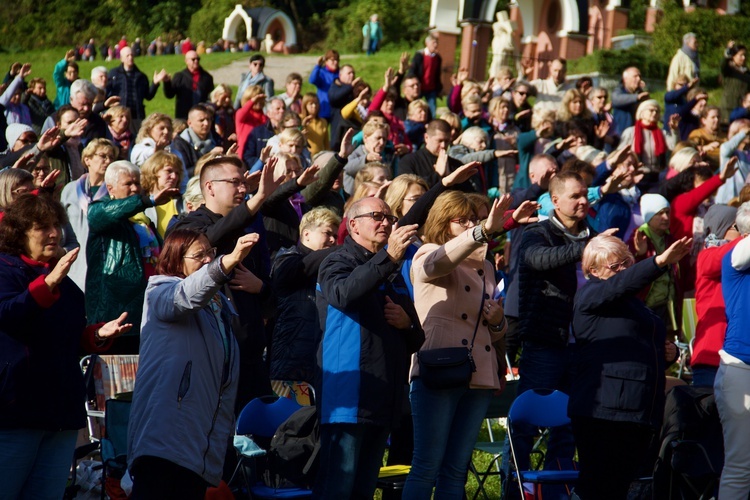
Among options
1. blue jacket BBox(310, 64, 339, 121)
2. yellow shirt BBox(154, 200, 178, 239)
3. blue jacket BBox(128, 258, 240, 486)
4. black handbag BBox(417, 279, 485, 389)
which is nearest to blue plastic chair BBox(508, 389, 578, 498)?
black handbag BBox(417, 279, 485, 389)

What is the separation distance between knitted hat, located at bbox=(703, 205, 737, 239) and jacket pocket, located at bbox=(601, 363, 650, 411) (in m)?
2.87

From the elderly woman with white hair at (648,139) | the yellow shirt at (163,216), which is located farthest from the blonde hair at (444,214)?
the elderly woman with white hair at (648,139)

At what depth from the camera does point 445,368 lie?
5.77m

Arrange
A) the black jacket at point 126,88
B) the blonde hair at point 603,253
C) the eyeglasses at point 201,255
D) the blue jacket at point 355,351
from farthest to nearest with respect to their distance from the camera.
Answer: the black jacket at point 126,88 < the blonde hair at point 603,253 < the blue jacket at point 355,351 < the eyeglasses at point 201,255

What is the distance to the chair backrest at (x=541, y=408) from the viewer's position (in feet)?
21.7

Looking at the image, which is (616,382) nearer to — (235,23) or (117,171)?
(117,171)

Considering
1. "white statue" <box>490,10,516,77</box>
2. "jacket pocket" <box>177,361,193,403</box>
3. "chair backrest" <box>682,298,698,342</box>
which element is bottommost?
"chair backrest" <box>682,298,698,342</box>

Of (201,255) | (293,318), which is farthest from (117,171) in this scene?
(201,255)

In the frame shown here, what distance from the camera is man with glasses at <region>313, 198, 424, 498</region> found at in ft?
18.0

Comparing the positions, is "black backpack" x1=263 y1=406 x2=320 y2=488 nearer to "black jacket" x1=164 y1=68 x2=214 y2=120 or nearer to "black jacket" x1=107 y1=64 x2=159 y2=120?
"black jacket" x1=164 y1=68 x2=214 y2=120

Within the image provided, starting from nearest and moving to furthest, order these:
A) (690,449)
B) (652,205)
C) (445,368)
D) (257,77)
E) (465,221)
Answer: (445,368) → (465,221) → (690,449) → (652,205) → (257,77)

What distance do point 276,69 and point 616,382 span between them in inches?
1191

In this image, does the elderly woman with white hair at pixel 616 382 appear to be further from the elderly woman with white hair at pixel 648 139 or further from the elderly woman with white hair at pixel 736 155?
the elderly woman with white hair at pixel 648 139

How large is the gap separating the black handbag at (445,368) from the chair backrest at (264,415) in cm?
93
